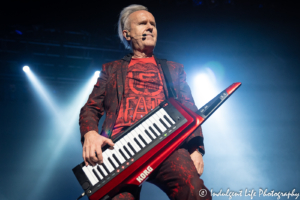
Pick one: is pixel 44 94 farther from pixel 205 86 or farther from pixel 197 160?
pixel 197 160

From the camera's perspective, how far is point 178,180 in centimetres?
102

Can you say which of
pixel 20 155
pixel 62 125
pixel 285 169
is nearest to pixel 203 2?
pixel 285 169

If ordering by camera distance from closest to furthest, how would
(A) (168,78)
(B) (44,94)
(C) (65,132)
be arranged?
(A) (168,78)
(C) (65,132)
(B) (44,94)

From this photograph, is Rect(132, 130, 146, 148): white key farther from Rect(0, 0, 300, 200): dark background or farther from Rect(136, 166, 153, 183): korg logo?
Rect(0, 0, 300, 200): dark background

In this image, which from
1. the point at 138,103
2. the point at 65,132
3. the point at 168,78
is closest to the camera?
the point at 138,103

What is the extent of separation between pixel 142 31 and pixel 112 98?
0.67m

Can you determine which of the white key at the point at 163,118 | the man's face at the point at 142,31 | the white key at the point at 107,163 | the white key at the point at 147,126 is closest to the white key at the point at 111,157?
the white key at the point at 107,163

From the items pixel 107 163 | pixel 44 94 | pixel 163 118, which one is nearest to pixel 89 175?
pixel 107 163

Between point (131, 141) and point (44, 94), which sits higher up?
point (44, 94)

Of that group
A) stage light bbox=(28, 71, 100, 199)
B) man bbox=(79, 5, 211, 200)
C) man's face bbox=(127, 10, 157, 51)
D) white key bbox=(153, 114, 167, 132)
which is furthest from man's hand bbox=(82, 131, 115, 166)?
stage light bbox=(28, 71, 100, 199)

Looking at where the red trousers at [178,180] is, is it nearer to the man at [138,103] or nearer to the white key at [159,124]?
the man at [138,103]

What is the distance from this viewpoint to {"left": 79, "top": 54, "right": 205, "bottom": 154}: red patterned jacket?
4.15 feet

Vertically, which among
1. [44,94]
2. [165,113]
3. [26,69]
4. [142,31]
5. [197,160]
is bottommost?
[197,160]

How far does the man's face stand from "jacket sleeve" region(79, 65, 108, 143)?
1.26ft
